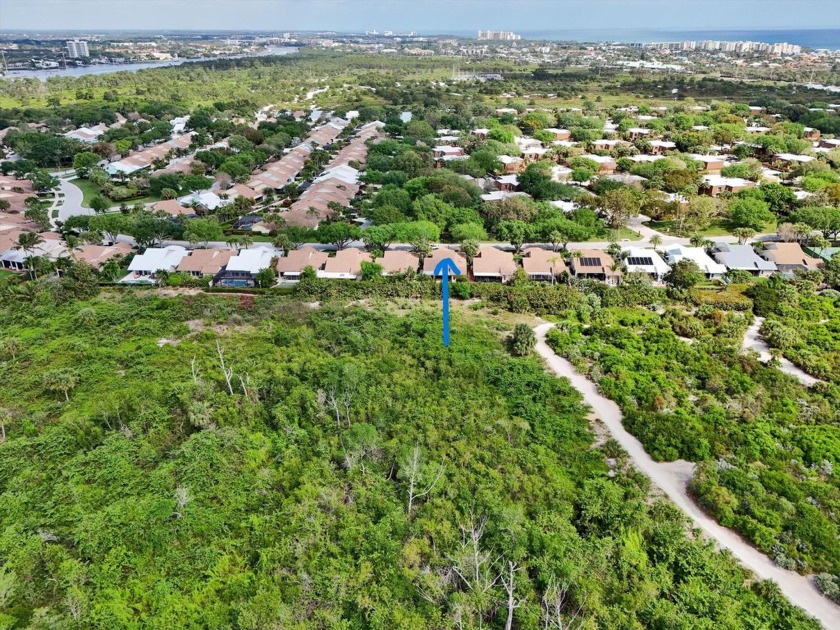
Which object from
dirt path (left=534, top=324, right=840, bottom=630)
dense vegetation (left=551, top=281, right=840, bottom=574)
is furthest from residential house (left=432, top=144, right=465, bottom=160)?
dirt path (left=534, top=324, right=840, bottom=630)

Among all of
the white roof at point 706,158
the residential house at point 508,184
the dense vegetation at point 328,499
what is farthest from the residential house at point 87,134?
the white roof at point 706,158

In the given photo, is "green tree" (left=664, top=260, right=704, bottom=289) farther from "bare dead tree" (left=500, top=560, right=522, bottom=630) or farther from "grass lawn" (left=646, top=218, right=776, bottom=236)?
"bare dead tree" (left=500, top=560, right=522, bottom=630)

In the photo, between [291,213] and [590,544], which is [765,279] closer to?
[590,544]

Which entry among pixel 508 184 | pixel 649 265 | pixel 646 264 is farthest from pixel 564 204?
pixel 649 265

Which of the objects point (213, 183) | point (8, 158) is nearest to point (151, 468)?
point (213, 183)

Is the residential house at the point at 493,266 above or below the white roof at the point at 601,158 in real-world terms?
below

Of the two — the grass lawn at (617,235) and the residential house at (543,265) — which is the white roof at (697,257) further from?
the residential house at (543,265)
